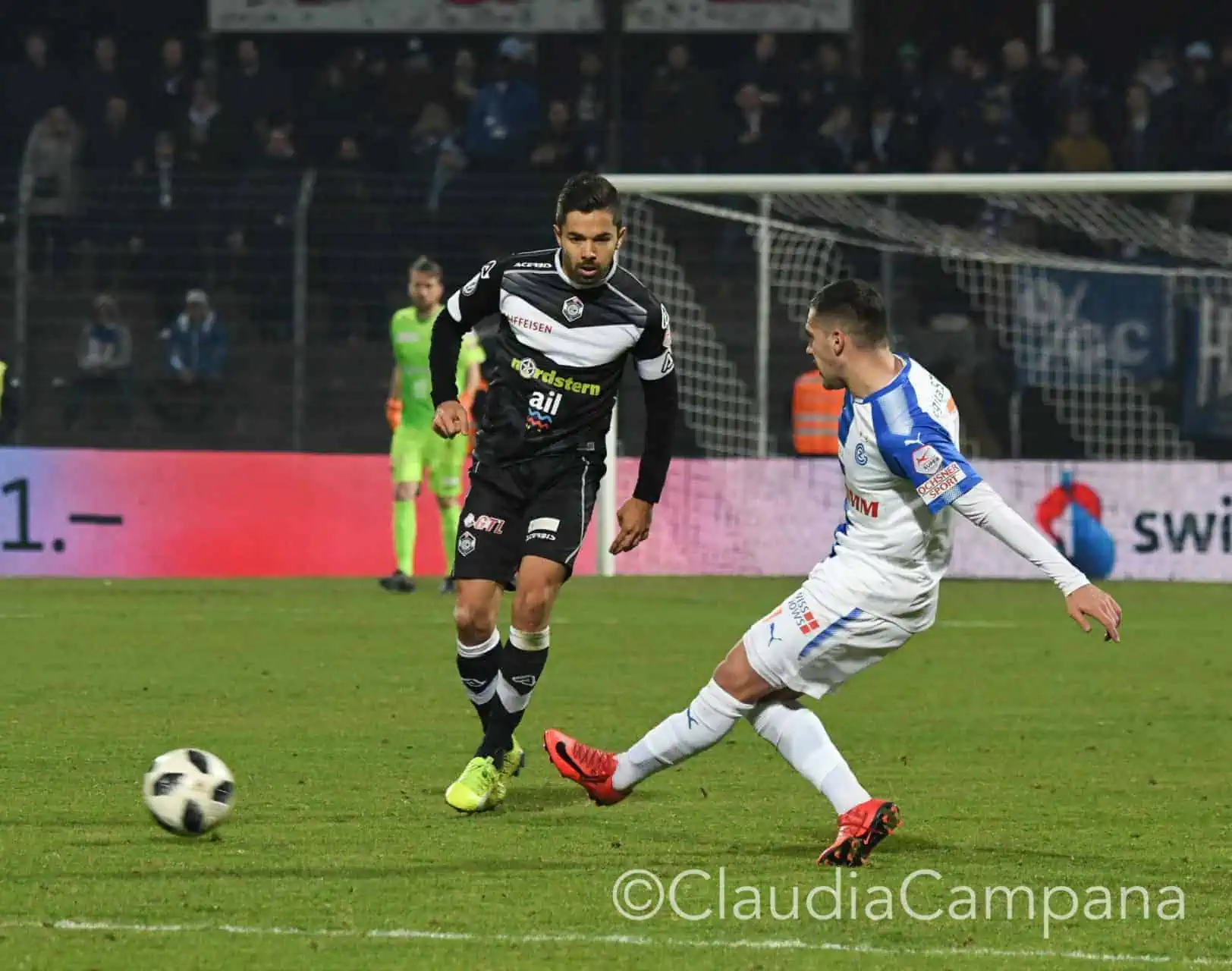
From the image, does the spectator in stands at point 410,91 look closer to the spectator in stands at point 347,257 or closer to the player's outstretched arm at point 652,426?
the spectator in stands at point 347,257

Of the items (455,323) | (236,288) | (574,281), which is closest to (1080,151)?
(236,288)

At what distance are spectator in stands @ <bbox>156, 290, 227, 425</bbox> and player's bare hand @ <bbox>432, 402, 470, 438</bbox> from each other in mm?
12054

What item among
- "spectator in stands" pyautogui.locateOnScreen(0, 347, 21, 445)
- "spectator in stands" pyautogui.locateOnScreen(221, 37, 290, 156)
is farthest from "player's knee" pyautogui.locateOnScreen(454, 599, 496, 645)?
"spectator in stands" pyautogui.locateOnScreen(221, 37, 290, 156)

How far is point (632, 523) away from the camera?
6.99 metres

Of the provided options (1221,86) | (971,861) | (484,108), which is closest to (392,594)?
(484,108)

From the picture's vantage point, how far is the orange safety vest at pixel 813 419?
17.0 meters

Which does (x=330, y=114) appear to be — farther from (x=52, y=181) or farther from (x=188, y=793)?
(x=188, y=793)

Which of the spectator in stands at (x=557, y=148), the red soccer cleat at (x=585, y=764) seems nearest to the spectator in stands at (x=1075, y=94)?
the spectator in stands at (x=557, y=148)

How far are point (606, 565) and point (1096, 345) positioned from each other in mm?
4408

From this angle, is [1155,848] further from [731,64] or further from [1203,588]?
[731,64]

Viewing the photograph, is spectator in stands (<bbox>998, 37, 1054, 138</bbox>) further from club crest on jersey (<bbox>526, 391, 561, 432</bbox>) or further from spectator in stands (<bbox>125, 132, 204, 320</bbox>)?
club crest on jersey (<bbox>526, 391, 561, 432</bbox>)

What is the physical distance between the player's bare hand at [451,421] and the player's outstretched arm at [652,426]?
54 cm

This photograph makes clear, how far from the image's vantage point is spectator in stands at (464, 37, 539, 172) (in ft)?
70.6

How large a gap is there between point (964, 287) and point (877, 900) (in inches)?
550
